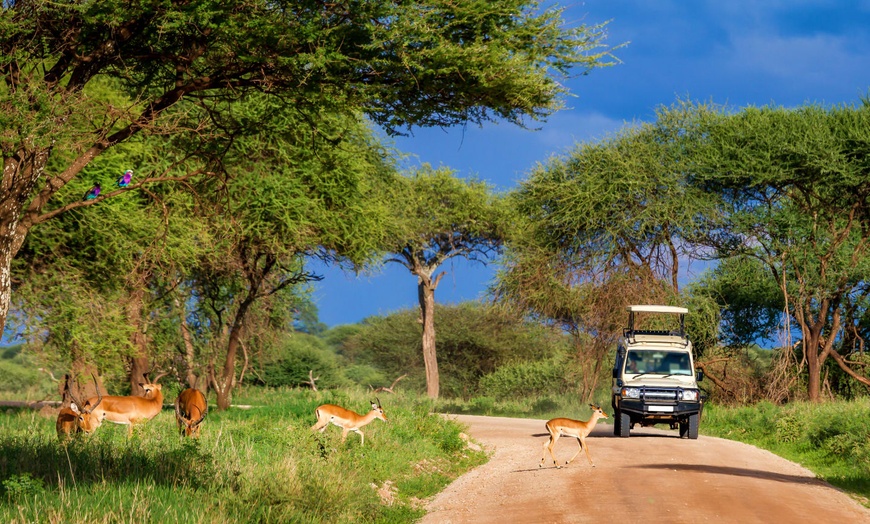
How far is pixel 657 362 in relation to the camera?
23.7m

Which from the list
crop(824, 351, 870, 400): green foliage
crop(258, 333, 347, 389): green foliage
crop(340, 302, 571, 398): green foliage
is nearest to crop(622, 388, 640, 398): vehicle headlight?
crop(824, 351, 870, 400): green foliage

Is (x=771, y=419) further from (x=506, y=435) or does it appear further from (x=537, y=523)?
(x=537, y=523)

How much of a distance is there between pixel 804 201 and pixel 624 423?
17.1 m

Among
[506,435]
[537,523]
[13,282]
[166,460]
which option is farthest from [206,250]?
[537,523]

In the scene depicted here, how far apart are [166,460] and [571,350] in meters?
44.7

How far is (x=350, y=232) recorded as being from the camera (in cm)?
3175

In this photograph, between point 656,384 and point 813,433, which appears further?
point 656,384

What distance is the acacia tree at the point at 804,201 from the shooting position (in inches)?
1373

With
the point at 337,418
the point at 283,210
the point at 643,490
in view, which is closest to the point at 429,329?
the point at 283,210

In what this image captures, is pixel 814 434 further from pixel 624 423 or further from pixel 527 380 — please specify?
pixel 527 380

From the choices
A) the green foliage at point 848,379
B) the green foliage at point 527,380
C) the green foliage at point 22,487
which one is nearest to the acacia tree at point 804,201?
the green foliage at point 848,379

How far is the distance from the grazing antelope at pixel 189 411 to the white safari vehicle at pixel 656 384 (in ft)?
32.9

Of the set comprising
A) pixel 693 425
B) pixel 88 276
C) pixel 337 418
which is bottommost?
pixel 693 425

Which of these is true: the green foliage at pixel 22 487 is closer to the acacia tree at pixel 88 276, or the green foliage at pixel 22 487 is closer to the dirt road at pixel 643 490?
the dirt road at pixel 643 490
